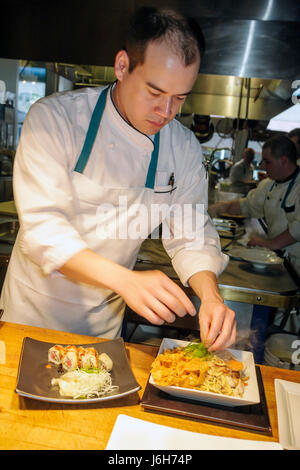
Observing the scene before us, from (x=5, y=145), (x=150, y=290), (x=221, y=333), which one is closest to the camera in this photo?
(x=150, y=290)

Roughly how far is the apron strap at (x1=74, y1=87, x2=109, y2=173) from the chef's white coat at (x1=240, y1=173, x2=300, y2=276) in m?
2.78

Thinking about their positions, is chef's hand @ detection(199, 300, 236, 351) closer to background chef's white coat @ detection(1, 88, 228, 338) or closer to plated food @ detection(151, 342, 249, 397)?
plated food @ detection(151, 342, 249, 397)

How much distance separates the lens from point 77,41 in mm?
3193

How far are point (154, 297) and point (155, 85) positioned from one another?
2.33 feet

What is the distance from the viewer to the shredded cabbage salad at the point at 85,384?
3.81ft

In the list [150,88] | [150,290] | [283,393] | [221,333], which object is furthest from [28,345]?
[150,88]

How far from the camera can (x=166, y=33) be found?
4.53ft

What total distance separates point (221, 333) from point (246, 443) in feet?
1.38

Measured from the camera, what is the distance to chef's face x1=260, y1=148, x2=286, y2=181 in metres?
4.62

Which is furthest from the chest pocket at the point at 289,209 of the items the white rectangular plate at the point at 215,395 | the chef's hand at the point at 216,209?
the white rectangular plate at the point at 215,395

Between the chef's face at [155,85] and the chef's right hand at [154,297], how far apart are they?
589 millimetres

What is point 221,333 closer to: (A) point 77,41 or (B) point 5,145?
Answer: (A) point 77,41

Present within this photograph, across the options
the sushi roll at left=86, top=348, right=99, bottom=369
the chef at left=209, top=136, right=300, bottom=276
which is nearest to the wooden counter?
the sushi roll at left=86, top=348, right=99, bottom=369

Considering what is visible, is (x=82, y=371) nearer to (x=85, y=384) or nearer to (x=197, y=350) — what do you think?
(x=85, y=384)
